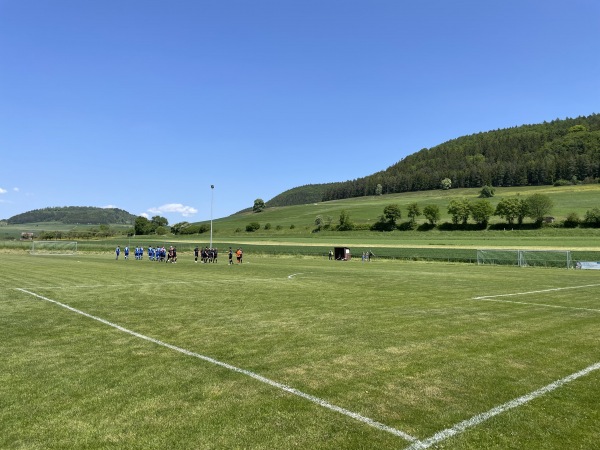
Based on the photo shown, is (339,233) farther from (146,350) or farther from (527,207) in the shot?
(146,350)

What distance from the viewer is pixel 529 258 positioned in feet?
150

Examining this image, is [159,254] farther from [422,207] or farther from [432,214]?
[422,207]

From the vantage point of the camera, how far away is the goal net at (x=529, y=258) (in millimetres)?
43875

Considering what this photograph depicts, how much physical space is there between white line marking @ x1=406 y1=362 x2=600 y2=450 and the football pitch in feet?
0.09

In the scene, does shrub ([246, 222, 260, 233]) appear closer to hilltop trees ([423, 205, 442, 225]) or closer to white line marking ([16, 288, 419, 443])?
hilltop trees ([423, 205, 442, 225])

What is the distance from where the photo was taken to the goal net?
144ft

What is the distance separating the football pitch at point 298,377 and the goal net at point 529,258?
34926 millimetres

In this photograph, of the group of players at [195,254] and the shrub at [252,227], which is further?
the shrub at [252,227]

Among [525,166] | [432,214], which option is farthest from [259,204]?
[525,166]

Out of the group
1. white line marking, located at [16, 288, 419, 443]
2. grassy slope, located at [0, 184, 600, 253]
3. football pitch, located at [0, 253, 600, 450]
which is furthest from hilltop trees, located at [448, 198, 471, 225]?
white line marking, located at [16, 288, 419, 443]

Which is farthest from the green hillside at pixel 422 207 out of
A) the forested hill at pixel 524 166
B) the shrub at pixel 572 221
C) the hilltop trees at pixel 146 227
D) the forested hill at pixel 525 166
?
the hilltop trees at pixel 146 227

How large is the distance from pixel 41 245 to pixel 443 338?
8100cm

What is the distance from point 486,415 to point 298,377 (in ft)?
9.38

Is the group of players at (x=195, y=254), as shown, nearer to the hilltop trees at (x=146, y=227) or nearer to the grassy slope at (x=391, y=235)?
the grassy slope at (x=391, y=235)
